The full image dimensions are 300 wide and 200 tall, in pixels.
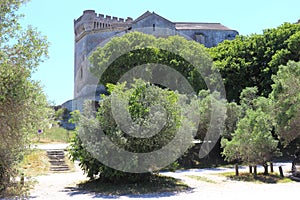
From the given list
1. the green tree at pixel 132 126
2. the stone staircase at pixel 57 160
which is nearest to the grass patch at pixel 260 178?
the green tree at pixel 132 126

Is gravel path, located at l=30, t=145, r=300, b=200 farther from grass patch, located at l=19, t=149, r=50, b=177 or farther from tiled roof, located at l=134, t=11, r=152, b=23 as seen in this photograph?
tiled roof, located at l=134, t=11, r=152, b=23

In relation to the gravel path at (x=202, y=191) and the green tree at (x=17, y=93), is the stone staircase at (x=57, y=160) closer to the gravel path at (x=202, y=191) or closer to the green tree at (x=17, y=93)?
the gravel path at (x=202, y=191)

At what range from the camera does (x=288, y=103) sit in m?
18.3

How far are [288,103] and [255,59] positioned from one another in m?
14.3

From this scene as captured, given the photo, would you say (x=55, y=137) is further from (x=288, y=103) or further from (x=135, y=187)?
(x=288, y=103)

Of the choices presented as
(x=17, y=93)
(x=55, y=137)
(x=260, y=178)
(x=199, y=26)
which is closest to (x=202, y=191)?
(x=260, y=178)

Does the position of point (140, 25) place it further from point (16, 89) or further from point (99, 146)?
point (16, 89)

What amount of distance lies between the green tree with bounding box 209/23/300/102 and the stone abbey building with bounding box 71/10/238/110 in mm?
13863

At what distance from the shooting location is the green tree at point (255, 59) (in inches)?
1177

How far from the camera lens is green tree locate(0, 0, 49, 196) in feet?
24.1

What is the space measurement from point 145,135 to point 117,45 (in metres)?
23.0

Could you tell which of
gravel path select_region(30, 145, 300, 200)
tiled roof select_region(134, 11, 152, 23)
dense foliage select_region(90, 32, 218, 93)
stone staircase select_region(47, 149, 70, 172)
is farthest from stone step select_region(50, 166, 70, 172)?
tiled roof select_region(134, 11, 152, 23)

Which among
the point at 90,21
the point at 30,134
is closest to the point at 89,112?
the point at 30,134

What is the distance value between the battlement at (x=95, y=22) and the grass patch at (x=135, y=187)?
129 ft
